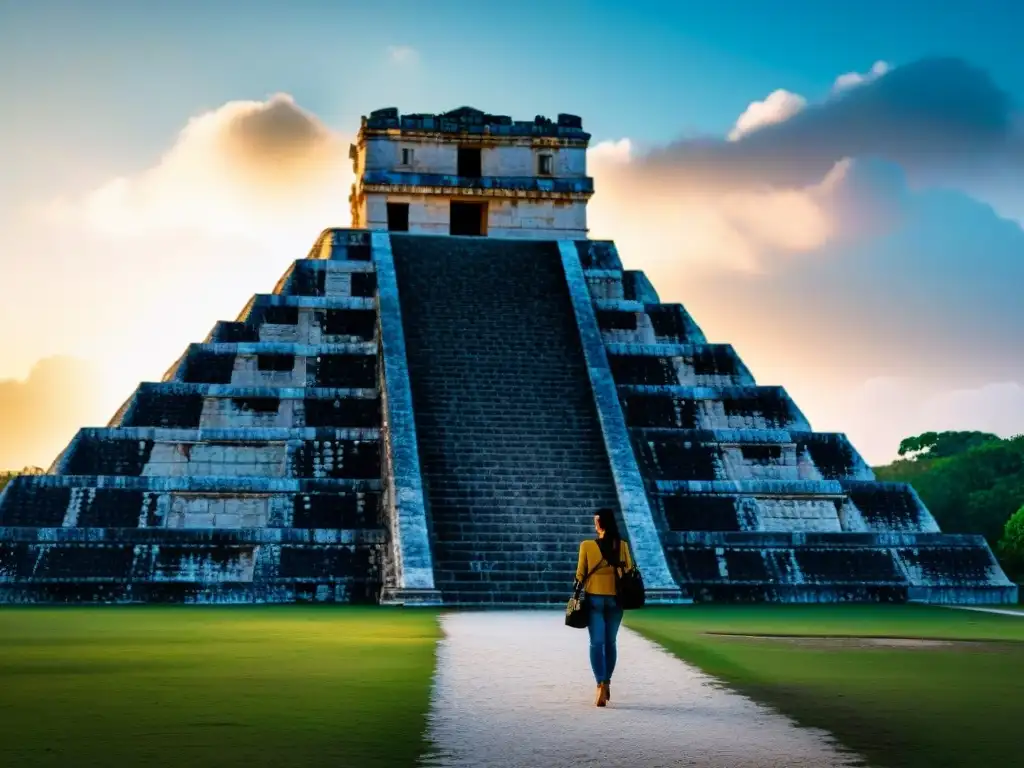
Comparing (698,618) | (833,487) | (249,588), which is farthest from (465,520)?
(833,487)

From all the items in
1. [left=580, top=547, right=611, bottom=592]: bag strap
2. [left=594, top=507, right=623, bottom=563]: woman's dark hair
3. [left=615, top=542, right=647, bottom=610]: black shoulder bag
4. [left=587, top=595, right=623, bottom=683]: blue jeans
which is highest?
[left=594, top=507, right=623, bottom=563]: woman's dark hair

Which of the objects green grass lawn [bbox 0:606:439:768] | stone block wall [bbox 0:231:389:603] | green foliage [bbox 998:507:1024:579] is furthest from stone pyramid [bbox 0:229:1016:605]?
green foliage [bbox 998:507:1024:579]

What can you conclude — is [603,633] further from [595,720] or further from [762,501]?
[762,501]

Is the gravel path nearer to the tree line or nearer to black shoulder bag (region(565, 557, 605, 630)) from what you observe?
black shoulder bag (region(565, 557, 605, 630))

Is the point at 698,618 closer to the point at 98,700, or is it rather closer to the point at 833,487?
the point at 833,487

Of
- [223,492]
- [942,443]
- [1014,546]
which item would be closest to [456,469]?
[223,492]

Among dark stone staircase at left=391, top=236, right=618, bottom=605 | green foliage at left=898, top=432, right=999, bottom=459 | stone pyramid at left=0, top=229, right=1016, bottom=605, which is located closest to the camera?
dark stone staircase at left=391, top=236, right=618, bottom=605

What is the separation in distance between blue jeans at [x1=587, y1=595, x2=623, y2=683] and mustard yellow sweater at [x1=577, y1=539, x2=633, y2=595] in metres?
0.05

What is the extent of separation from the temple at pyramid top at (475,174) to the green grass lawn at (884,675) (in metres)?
16.1

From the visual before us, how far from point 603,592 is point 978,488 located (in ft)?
142

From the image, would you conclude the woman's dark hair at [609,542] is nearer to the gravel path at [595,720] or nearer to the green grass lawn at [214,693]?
the gravel path at [595,720]

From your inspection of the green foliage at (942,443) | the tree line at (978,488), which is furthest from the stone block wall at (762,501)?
the green foliage at (942,443)

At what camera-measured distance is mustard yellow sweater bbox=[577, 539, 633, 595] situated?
349 inches

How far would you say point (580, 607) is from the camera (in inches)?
348
